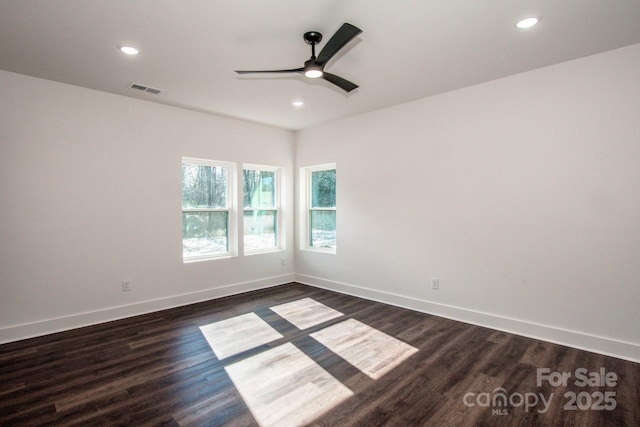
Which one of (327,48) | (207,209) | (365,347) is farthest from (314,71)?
(207,209)

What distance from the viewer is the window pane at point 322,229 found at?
211 inches

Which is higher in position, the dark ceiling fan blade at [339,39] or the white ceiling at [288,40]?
the white ceiling at [288,40]

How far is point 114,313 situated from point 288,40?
362cm

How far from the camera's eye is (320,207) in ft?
18.3

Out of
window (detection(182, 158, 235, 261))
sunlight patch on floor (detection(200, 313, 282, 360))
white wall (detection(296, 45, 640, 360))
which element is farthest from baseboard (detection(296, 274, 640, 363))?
window (detection(182, 158, 235, 261))

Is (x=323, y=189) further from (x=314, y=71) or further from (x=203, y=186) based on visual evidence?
(x=314, y=71)

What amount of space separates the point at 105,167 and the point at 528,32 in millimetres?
4456

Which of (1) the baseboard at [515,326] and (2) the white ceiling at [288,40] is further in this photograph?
(1) the baseboard at [515,326]

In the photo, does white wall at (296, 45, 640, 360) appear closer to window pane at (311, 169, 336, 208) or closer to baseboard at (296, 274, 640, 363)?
baseboard at (296, 274, 640, 363)

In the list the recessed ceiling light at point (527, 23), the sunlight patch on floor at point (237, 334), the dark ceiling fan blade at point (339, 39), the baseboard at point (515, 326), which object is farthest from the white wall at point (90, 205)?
the recessed ceiling light at point (527, 23)

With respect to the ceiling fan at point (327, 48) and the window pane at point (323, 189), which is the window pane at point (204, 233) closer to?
the window pane at point (323, 189)

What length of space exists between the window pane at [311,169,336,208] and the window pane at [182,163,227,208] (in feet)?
5.07

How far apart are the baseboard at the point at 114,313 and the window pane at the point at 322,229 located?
1123 mm

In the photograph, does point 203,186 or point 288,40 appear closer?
point 288,40
